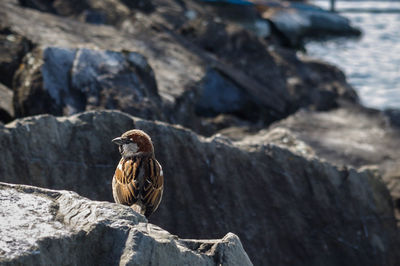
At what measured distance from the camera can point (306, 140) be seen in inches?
398

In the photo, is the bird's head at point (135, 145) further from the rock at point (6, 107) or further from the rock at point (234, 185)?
the rock at point (6, 107)

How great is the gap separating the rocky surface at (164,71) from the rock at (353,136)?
1.66 feet

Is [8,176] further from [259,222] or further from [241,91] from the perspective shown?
[241,91]

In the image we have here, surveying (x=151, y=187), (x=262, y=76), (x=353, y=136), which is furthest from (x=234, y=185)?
(x=262, y=76)

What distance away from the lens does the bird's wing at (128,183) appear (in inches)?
156

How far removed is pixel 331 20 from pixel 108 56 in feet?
60.1

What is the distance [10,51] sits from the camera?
8.03 metres

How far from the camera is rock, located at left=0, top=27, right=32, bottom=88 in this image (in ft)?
25.5

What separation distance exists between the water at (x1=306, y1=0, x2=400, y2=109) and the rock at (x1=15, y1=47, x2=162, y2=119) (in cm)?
887

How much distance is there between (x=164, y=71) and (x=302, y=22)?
13963 mm

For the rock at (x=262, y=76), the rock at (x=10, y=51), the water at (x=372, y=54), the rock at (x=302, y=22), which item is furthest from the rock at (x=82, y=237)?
the rock at (x=302, y=22)

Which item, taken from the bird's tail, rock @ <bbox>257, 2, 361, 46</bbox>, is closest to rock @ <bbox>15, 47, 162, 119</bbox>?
the bird's tail

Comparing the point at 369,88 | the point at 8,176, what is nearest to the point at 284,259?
the point at 8,176

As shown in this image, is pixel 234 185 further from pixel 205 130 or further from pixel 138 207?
pixel 205 130
